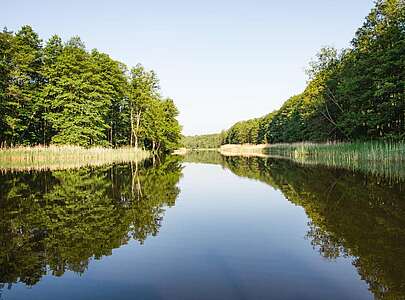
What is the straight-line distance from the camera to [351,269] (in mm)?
3947

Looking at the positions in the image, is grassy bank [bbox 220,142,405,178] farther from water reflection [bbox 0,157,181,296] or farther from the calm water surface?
water reflection [bbox 0,157,181,296]

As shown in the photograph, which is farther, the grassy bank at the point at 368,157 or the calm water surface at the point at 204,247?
the grassy bank at the point at 368,157

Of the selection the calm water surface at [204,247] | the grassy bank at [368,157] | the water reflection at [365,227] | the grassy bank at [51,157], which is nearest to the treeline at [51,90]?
the grassy bank at [51,157]

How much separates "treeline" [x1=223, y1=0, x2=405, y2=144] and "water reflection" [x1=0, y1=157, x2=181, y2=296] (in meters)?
19.4

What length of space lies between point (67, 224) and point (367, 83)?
2779 centimetres

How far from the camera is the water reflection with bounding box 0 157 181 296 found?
4363 millimetres

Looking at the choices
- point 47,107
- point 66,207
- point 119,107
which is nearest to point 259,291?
point 66,207

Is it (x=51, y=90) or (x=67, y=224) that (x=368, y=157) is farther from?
(x=51, y=90)

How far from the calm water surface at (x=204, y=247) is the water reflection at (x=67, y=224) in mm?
20

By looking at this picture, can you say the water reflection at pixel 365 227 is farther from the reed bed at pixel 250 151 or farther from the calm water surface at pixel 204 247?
the reed bed at pixel 250 151

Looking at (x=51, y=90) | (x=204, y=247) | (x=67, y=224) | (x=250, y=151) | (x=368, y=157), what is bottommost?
(x=204, y=247)

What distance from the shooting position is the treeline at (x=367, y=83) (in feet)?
78.5

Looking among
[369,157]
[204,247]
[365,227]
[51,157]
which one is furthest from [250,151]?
[204,247]

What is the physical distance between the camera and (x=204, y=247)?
514cm
